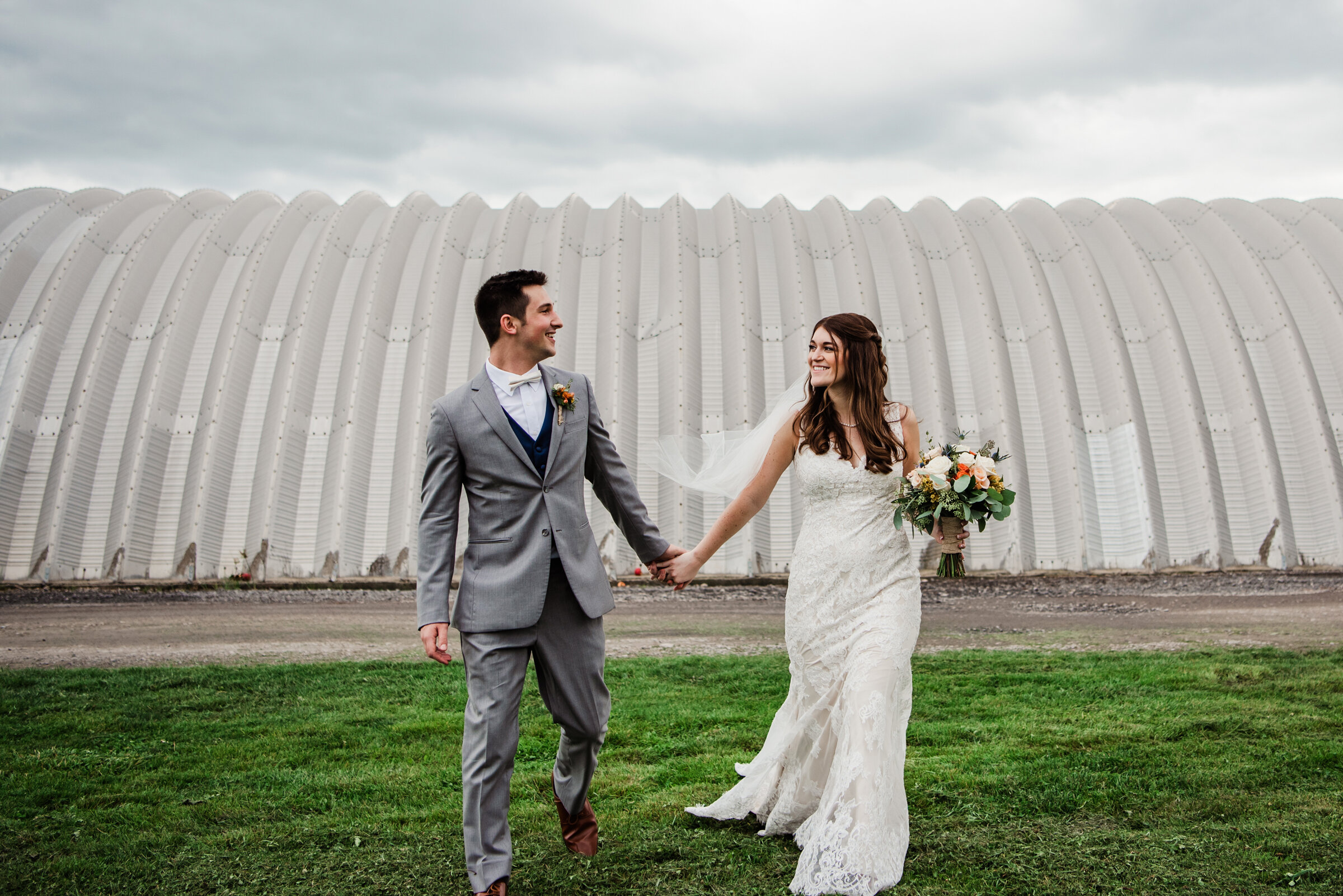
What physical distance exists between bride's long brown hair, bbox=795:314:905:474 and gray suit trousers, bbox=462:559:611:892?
1.43 meters

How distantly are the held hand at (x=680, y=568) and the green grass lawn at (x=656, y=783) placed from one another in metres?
1.16

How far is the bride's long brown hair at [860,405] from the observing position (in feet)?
14.8

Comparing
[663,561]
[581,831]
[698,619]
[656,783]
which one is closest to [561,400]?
[663,561]

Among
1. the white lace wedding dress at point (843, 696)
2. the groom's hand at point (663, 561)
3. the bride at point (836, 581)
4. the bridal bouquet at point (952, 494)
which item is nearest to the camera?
the white lace wedding dress at point (843, 696)

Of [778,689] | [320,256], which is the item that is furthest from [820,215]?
[778,689]

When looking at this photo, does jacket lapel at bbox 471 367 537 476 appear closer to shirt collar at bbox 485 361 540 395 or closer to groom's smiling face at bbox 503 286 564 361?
shirt collar at bbox 485 361 540 395

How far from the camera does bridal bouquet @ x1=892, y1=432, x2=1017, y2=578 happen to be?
4441 millimetres

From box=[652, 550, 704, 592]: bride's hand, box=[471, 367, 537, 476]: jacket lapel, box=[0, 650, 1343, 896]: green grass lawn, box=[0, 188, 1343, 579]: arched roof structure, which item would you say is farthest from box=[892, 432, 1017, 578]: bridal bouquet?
box=[0, 188, 1343, 579]: arched roof structure

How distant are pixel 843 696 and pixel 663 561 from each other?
105 centimetres

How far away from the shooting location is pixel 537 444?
404cm

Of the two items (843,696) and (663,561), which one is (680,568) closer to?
(663,561)

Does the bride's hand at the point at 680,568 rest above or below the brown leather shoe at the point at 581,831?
above

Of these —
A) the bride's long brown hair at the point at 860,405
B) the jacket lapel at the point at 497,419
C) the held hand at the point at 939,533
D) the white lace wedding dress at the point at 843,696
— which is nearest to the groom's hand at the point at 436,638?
the jacket lapel at the point at 497,419

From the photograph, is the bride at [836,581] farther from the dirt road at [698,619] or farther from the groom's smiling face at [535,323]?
the dirt road at [698,619]
